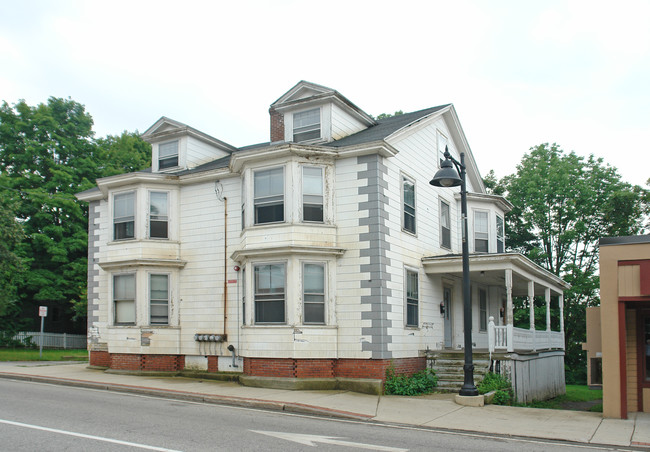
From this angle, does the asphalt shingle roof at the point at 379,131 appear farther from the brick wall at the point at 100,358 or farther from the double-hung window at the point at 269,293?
the brick wall at the point at 100,358

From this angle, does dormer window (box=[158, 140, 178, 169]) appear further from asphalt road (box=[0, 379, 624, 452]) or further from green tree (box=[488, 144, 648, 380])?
green tree (box=[488, 144, 648, 380])

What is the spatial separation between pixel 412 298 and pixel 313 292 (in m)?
3.24

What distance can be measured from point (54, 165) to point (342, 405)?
31464mm

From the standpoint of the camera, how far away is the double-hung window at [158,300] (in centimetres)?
1927

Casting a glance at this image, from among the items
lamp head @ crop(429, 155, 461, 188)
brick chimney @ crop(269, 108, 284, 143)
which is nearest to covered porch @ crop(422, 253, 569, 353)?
lamp head @ crop(429, 155, 461, 188)

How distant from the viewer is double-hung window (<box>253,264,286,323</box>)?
1656cm

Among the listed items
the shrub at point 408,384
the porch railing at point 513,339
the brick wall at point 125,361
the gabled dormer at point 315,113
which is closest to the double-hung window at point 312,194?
Answer: the gabled dormer at point 315,113

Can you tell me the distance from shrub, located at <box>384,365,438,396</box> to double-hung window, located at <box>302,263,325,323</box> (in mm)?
2356

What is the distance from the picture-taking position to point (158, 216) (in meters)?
19.8

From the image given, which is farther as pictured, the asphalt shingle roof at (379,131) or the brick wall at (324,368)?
the asphalt shingle roof at (379,131)

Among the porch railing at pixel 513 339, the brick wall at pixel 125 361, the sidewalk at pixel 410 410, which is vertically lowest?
the sidewalk at pixel 410 410

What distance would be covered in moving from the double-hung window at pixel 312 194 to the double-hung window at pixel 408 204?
8.67 feet

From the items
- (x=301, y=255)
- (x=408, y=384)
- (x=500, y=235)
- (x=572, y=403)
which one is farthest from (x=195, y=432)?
(x=500, y=235)

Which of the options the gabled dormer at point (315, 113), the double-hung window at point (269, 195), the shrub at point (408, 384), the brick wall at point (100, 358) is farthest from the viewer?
the brick wall at point (100, 358)
